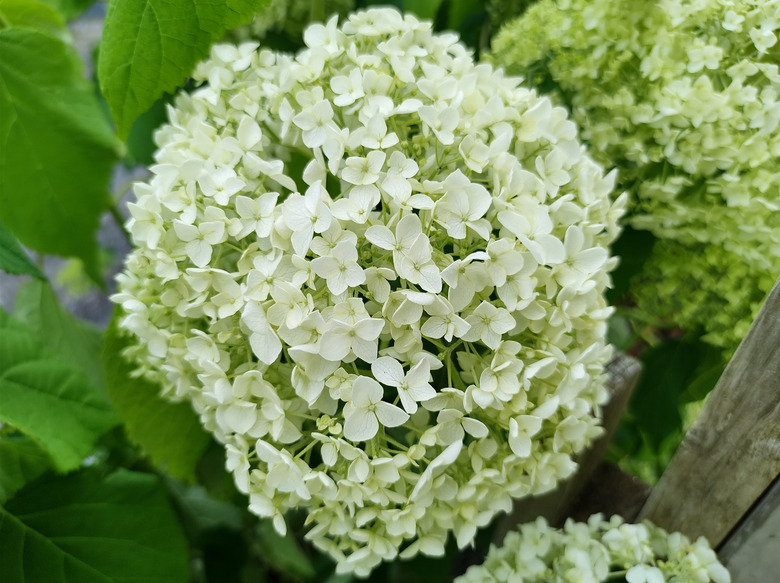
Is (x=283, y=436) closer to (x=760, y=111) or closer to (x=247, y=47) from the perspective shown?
(x=247, y=47)

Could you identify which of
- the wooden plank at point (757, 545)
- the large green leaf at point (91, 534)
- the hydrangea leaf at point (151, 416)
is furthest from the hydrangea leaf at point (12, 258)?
the wooden plank at point (757, 545)

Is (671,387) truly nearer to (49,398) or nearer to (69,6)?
(49,398)

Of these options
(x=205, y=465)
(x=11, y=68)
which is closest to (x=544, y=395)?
(x=205, y=465)

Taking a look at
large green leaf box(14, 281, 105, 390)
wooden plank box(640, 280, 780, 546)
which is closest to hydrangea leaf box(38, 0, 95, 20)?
large green leaf box(14, 281, 105, 390)

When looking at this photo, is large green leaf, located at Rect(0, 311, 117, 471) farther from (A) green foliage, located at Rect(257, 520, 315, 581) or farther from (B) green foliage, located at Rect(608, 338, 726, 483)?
(B) green foliage, located at Rect(608, 338, 726, 483)

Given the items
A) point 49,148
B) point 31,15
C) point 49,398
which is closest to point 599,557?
point 49,398

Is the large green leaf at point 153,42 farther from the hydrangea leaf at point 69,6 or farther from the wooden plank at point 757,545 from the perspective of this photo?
the wooden plank at point 757,545
